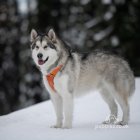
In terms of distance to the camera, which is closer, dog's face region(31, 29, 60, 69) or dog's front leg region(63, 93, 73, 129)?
dog's face region(31, 29, 60, 69)

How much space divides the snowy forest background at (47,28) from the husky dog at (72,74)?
12636 mm

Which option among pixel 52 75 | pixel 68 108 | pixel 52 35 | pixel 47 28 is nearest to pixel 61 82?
pixel 52 75

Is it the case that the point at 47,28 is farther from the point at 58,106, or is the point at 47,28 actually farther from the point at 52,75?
the point at 52,75

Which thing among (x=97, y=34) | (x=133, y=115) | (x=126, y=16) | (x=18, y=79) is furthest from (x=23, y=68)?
(x=133, y=115)

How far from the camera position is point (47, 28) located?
26.8 m

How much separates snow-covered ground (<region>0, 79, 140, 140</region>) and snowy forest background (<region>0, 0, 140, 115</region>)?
9974 millimetres

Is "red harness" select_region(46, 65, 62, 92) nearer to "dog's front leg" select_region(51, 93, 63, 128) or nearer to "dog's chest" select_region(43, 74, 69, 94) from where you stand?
"dog's chest" select_region(43, 74, 69, 94)

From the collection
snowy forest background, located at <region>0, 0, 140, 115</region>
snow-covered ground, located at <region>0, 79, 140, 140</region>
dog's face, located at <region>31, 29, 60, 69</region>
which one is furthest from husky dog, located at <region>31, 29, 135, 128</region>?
snowy forest background, located at <region>0, 0, 140, 115</region>

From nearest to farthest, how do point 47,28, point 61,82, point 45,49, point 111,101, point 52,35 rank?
point 45,49, point 61,82, point 52,35, point 111,101, point 47,28

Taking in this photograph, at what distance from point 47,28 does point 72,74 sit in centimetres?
1778

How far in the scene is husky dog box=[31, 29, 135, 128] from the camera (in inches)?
361


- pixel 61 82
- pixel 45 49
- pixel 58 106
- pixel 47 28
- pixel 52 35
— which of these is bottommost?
pixel 58 106

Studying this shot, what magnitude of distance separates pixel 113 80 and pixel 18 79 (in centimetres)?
1841

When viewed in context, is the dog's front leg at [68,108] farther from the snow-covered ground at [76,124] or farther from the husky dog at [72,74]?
the snow-covered ground at [76,124]
